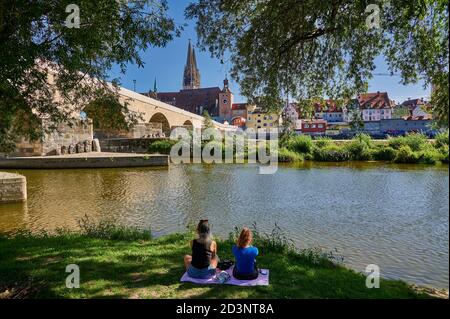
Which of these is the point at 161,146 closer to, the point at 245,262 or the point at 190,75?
the point at 245,262

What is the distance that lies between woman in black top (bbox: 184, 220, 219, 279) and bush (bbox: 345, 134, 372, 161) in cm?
2619

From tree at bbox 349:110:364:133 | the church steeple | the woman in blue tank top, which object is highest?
the church steeple

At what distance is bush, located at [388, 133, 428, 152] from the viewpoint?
26.9m

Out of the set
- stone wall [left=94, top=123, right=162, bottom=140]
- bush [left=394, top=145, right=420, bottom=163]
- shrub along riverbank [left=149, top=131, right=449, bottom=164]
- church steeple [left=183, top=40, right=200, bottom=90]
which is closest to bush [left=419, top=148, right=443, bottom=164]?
shrub along riverbank [left=149, top=131, right=449, bottom=164]

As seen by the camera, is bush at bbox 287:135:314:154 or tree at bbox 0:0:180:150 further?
bush at bbox 287:135:314:154

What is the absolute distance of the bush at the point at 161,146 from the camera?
33.5 m

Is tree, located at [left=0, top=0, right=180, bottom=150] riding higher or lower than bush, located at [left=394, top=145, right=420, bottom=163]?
higher

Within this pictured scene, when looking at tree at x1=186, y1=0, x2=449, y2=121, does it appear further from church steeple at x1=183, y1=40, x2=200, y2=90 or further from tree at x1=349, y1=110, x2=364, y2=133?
church steeple at x1=183, y1=40, x2=200, y2=90

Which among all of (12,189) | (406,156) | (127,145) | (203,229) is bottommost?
(12,189)

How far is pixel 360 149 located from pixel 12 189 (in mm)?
24976

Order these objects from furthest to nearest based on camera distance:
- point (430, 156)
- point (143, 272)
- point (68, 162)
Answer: point (430, 156)
point (68, 162)
point (143, 272)

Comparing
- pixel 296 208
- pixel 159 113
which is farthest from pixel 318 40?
pixel 159 113

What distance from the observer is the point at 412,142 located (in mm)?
27797
